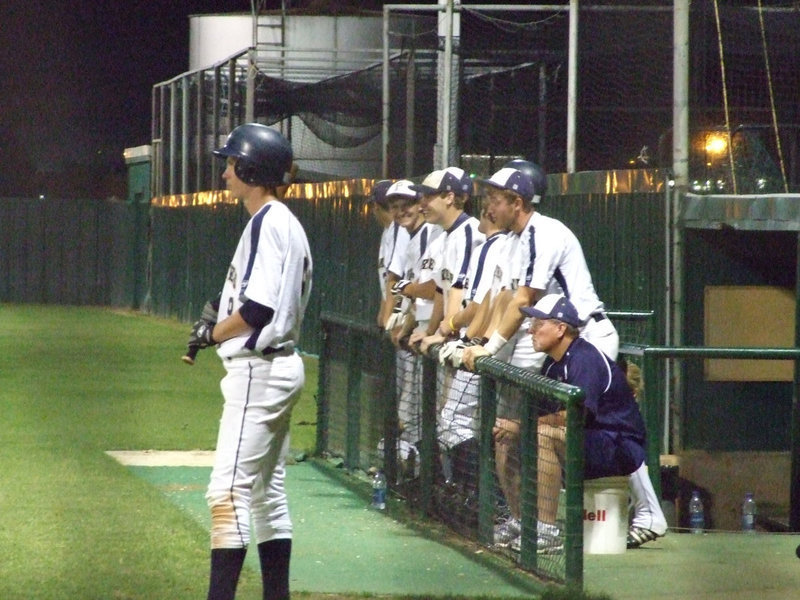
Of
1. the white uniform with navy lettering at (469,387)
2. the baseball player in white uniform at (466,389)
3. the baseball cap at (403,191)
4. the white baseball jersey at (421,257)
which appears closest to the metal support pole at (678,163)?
the white baseball jersey at (421,257)

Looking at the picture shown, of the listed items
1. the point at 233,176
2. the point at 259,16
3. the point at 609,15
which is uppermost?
the point at 259,16

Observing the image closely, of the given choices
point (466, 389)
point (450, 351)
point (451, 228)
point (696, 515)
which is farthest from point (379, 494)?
point (696, 515)

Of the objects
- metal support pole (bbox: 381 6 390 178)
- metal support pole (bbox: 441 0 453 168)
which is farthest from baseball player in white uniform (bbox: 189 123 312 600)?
metal support pole (bbox: 381 6 390 178)

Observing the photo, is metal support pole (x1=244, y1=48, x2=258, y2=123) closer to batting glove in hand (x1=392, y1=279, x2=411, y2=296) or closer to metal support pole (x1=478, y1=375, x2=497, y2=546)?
batting glove in hand (x1=392, y1=279, x2=411, y2=296)

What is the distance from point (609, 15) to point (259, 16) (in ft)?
52.1

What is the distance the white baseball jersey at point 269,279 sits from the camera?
510cm

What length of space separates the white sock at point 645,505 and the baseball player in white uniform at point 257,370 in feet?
7.39

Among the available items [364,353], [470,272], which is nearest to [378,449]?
[364,353]

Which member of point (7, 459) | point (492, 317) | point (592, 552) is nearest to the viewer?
point (592, 552)

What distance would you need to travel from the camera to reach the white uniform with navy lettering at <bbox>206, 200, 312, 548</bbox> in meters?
5.11

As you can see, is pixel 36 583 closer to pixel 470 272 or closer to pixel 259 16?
pixel 470 272

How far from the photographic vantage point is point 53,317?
25.4 metres

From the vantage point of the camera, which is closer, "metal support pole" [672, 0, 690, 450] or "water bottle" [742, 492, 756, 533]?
"water bottle" [742, 492, 756, 533]

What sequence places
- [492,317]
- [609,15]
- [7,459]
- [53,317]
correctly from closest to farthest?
[492,317] < [7,459] < [609,15] < [53,317]
